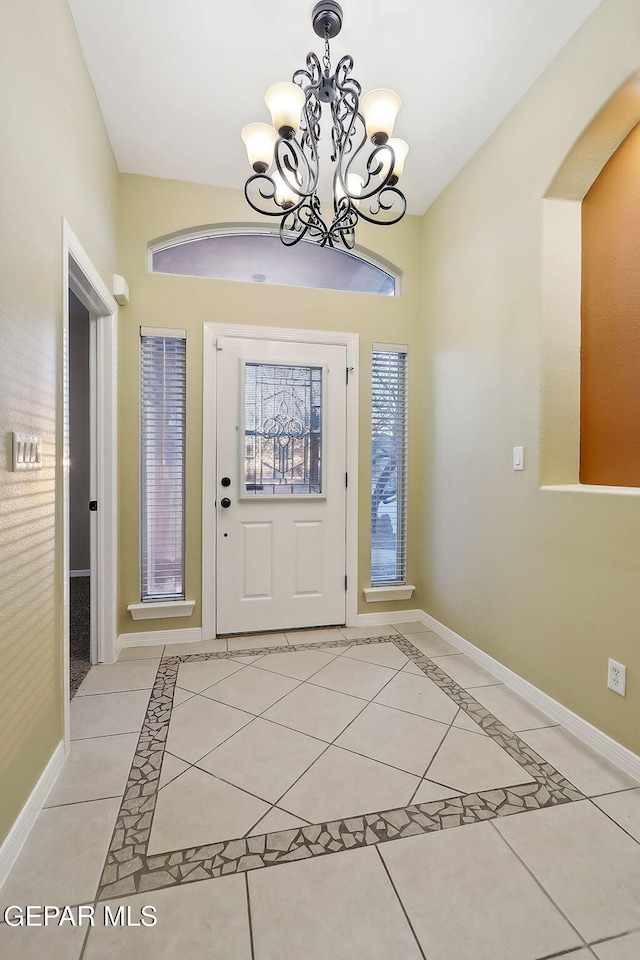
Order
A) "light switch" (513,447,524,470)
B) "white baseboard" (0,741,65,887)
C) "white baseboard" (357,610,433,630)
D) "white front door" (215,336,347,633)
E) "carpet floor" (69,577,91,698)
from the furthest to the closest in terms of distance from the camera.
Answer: "white baseboard" (357,610,433,630), "white front door" (215,336,347,633), "carpet floor" (69,577,91,698), "light switch" (513,447,524,470), "white baseboard" (0,741,65,887)

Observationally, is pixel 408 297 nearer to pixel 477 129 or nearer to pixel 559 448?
pixel 477 129

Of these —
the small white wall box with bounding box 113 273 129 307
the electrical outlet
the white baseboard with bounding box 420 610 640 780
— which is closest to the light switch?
the electrical outlet

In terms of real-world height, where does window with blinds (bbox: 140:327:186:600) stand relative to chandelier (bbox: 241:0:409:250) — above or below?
below

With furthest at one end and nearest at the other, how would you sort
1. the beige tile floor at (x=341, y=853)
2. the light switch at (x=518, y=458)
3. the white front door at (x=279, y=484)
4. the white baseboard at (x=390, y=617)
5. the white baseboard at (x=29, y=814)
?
the white baseboard at (x=390, y=617), the white front door at (x=279, y=484), the light switch at (x=518, y=458), the white baseboard at (x=29, y=814), the beige tile floor at (x=341, y=853)

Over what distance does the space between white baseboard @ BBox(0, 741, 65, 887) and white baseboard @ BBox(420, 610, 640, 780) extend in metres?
2.08

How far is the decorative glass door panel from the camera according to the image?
3107 mm

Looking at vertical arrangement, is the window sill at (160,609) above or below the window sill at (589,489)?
below

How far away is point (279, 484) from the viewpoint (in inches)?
125

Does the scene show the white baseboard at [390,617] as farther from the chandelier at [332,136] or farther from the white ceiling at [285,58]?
the white ceiling at [285,58]

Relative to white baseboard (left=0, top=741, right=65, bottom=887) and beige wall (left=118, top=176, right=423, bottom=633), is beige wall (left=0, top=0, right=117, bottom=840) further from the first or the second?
beige wall (left=118, top=176, right=423, bottom=633)

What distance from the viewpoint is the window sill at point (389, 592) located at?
3.33 metres

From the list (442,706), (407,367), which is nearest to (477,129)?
(407,367)

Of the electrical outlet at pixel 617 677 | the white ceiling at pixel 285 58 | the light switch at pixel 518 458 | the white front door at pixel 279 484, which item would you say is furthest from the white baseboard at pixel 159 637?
the white ceiling at pixel 285 58

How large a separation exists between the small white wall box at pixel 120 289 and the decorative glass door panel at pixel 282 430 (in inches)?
32.8
